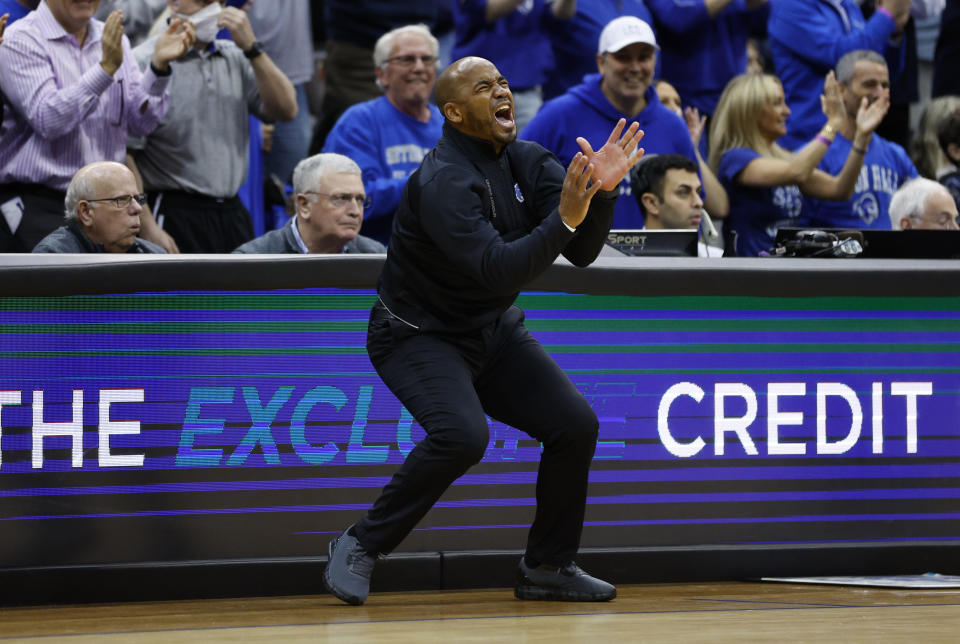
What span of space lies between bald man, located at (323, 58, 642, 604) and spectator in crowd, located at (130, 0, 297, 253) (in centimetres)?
266

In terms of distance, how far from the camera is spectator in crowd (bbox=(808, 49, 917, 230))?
7.81m

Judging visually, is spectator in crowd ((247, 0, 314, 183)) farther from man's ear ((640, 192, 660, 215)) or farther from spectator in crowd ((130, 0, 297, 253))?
man's ear ((640, 192, 660, 215))

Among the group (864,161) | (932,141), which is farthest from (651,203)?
(932,141)

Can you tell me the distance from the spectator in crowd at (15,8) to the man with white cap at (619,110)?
2.61 meters

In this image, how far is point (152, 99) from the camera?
6.61 m

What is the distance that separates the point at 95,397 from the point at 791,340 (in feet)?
8.21

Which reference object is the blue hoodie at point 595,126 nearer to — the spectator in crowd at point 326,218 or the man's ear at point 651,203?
the man's ear at point 651,203

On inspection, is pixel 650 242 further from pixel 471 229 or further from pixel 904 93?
pixel 904 93

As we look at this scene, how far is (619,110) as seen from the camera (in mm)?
7230

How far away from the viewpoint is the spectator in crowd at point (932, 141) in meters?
8.45

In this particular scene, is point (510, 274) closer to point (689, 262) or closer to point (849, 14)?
point (689, 262)

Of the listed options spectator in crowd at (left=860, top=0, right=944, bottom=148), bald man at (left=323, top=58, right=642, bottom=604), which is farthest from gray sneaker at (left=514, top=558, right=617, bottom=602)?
spectator in crowd at (left=860, top=0, right=944, bottom=148)

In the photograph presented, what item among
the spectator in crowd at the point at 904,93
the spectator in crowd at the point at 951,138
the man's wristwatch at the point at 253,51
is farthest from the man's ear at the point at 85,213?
the spectator in crowd at the point at 904,93

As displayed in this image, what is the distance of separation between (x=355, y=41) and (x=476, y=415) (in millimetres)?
4390
